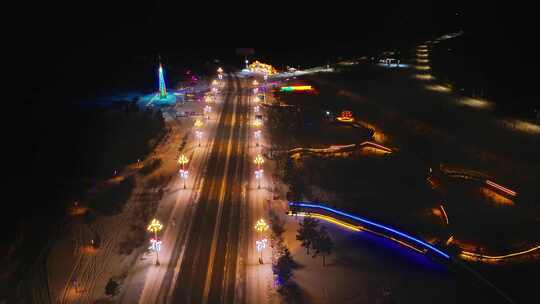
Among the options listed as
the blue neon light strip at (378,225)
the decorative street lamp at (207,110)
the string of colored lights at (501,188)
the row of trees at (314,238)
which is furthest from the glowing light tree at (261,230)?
the decorative street lamp at (207,110)

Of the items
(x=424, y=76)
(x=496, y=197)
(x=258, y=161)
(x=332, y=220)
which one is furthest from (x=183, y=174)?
(x=424, y=76)

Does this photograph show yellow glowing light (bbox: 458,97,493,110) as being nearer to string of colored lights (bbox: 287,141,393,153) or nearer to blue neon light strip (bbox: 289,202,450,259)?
string of colored lights (bbox: 287,141,393,153)

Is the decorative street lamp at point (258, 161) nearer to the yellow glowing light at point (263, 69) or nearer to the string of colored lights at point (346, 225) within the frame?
the string of colored lights at point (346, 225)

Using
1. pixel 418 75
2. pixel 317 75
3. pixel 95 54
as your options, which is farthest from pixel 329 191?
pixel 95 54

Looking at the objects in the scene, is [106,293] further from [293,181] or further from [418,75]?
[418,75]

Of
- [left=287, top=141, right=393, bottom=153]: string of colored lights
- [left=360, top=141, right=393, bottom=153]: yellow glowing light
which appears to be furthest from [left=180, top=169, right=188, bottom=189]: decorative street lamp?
[left=360, top=141, right=393, bottom=153]: yellow glowing light

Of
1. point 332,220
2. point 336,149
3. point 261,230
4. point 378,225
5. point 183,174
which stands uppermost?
point 183,174

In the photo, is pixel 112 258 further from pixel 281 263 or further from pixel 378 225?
pixel 378 225
